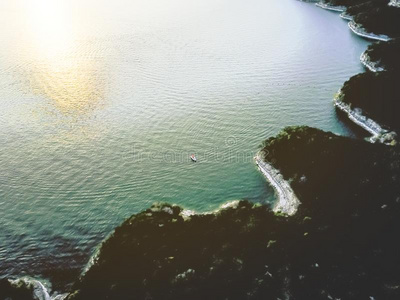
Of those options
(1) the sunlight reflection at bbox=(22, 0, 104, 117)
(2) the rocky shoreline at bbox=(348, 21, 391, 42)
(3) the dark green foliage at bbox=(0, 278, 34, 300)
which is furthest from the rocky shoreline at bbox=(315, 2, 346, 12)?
(3) the dark green foliage at bbox=(0, 278, 34, 300)

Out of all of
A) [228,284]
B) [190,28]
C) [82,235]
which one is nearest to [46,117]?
[82,235]

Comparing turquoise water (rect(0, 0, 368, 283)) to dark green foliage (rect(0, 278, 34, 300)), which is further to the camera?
turquoise water (rect(0, 0, 368, 283))

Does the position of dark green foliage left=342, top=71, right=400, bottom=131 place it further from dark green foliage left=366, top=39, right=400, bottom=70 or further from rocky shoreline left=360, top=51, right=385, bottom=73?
rocky shoreline left=360, top=51, right=385, bottom=73

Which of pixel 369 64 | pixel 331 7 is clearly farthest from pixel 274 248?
pixel 331 7

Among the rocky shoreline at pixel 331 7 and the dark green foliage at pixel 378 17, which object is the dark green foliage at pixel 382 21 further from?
the rocky shoreline at pixel 331 7

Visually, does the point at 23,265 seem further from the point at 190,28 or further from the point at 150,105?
the point at 190,28

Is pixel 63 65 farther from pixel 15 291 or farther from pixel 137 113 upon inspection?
pixel 15 291

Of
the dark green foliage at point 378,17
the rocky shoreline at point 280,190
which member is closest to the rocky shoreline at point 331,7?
the dark green foliage at point 378,17
